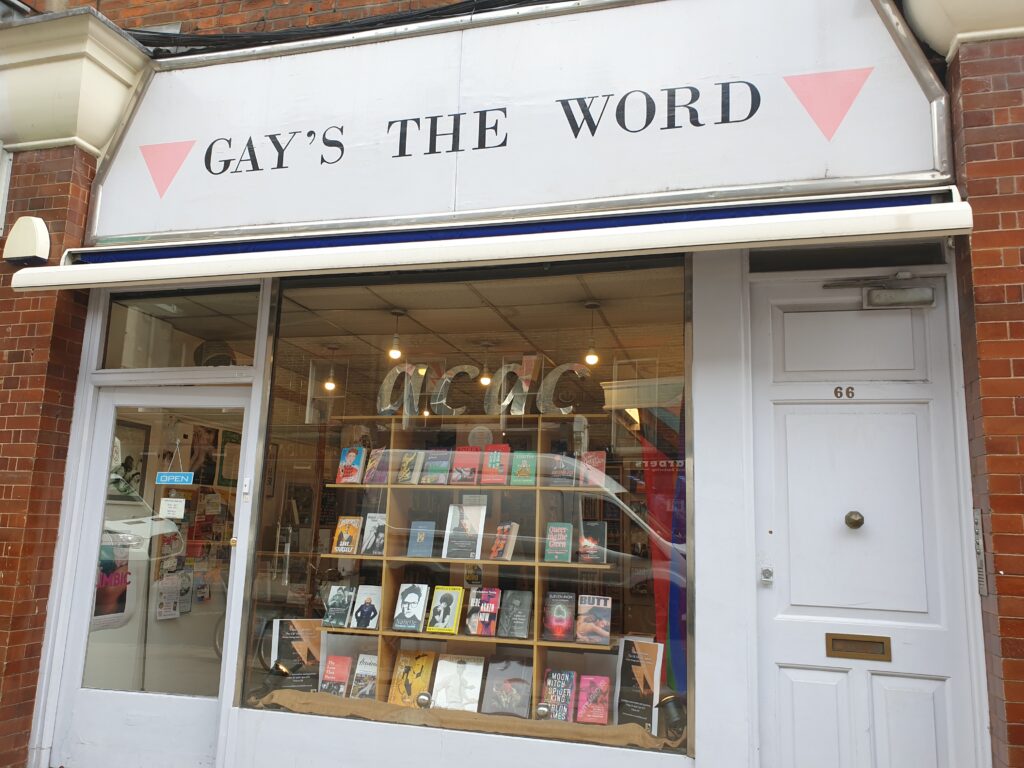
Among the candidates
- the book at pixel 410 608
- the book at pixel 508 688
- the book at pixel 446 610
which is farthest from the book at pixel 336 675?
the book at pixel 508 688

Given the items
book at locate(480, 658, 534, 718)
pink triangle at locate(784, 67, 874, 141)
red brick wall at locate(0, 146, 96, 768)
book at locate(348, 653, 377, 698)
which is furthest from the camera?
red brick wall at locate(0, 146, 96, 768)

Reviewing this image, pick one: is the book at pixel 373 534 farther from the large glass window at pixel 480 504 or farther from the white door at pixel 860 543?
the white door at pixel 860 543

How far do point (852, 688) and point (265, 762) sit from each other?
2.94 m

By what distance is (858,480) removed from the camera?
354 cm

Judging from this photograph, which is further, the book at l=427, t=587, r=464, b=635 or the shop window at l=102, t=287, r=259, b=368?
the shop window at l=102, t=287, r=259, b=368

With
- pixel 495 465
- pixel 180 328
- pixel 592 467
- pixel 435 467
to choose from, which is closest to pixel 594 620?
pixel 592 467

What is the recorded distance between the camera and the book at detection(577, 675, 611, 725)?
3809 mm

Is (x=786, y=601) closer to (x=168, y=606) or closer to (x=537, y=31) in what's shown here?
(x=537, y=31)

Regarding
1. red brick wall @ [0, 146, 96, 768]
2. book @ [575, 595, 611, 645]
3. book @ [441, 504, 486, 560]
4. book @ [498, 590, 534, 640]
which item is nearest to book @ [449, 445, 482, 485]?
book @ [441, 504, 486, 560]

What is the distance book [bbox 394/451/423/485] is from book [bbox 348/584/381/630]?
643mm

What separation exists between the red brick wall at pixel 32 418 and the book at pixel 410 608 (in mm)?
2103

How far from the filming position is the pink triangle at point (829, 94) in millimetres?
3533

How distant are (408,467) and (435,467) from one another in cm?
17

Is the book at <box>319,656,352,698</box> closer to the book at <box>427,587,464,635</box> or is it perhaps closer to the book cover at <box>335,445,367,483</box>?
the book at <box>427,587,464,635</box>
